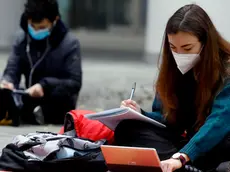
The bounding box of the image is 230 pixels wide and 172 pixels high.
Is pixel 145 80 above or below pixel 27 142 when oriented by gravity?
below

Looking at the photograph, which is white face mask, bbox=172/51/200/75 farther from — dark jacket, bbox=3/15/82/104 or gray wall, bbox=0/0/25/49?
gray wall, bbox=0/0/25/49

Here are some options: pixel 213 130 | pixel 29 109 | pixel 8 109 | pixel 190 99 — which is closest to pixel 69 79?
pixel 29 109

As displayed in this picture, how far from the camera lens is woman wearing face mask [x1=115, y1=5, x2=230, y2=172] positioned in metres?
4.51

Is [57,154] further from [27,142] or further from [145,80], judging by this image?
[145,80]

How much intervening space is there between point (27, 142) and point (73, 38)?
243 centimetres

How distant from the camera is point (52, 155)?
15.7 ft

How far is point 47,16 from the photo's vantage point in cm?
690

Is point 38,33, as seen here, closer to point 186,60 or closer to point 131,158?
point 186,60

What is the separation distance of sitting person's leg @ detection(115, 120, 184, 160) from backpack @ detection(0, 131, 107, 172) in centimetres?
20

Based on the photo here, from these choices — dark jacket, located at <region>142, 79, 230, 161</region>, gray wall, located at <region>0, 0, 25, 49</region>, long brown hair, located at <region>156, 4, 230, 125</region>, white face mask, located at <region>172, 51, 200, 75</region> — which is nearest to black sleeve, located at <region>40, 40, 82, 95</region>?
long brown hair, located at <region>156, 4, 230, 125</region>

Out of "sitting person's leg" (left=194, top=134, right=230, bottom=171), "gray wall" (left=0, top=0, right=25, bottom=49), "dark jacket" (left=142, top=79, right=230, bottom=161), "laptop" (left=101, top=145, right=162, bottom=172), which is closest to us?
"laptop" (left=101, top=145, right=162, bottom=172)

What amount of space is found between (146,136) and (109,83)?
624 cm

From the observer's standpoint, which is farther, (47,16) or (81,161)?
(47,16)

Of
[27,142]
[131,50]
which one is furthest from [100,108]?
[131,50]
